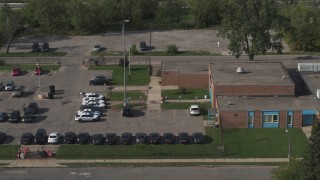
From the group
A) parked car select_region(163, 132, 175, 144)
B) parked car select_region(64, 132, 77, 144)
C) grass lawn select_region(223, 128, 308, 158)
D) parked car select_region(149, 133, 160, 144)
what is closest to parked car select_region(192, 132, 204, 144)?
parked car select_region(163, 132, 175, 144)

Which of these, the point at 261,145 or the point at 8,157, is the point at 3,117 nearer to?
the point at 8,157

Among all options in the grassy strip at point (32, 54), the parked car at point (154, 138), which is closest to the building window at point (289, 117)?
the parked car at point (154, 138)

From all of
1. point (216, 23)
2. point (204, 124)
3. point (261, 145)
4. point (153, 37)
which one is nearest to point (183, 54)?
point (153, 37)

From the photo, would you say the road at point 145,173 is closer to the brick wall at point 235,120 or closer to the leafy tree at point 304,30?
the brick wall at point 235,120

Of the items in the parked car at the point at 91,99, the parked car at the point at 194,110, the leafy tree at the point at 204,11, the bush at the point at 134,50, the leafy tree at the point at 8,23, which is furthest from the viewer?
the leafy tree at the point at 204,11

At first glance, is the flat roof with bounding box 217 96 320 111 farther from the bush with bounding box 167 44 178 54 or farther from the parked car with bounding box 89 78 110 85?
the bush with bounding box 167 44 178 54
